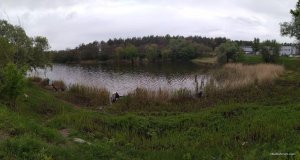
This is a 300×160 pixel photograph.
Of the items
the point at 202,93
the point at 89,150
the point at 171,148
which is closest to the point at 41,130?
the point at 89,150

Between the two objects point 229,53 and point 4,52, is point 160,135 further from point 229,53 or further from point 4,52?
point 229,53

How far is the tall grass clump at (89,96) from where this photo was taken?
69.0 feet

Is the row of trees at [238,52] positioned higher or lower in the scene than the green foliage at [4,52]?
lower

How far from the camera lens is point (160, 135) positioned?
11.6 meters

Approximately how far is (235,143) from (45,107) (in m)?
10.8

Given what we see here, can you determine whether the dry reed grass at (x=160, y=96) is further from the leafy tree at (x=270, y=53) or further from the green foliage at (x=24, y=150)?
the leafy tree at (x=270, y=53)

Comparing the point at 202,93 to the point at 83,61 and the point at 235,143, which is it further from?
the point at 83,61

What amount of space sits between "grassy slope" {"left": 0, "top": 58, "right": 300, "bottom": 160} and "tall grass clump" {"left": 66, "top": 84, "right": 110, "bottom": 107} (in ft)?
18.0

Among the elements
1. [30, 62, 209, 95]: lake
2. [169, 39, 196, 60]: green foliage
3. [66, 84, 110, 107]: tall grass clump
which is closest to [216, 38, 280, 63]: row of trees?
[30, 62, 209, 95]: lake

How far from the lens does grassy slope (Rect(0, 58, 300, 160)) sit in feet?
24.6

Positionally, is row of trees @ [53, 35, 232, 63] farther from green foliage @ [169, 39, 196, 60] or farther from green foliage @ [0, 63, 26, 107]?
green foliage @ [0, 63, 26, 107]

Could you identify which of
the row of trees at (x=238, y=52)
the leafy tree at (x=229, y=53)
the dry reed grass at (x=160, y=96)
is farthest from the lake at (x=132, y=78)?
the row of trees at (x=238, y=52)

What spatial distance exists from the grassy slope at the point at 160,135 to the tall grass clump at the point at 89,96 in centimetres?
549

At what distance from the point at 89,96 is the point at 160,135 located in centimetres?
1144
